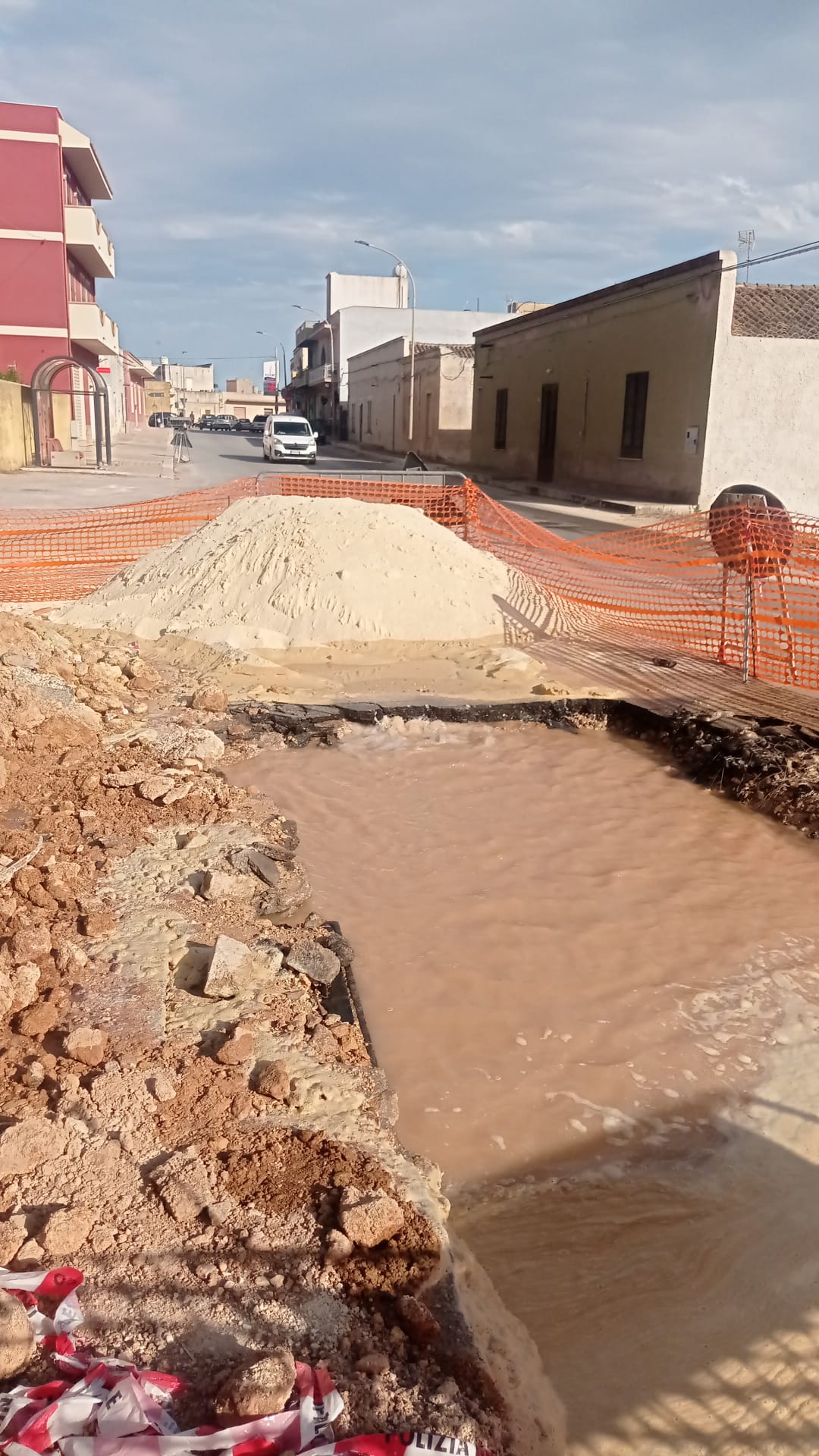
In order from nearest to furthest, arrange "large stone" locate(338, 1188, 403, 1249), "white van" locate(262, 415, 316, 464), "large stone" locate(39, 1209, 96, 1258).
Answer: "large stone" locate(39, 1209, 96, 1258) < "large stone" locate(338, 1188, 403, 1249) < "white van" locate(262, 415, 316, 464)

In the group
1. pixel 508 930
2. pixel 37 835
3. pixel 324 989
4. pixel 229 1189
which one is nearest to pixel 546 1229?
pixel 229 1189

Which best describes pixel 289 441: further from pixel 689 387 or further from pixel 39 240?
pixel 689 387

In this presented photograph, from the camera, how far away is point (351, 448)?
46.8 m

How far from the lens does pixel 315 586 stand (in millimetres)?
9641

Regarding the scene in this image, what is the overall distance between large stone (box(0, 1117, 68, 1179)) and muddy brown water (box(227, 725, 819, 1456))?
1127mm

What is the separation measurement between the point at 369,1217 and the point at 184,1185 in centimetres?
53

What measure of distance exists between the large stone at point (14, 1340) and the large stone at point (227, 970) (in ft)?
5.21

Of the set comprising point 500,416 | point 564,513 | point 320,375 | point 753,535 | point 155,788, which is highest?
point 320,375

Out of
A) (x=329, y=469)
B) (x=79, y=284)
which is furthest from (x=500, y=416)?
(x=79, y=284)

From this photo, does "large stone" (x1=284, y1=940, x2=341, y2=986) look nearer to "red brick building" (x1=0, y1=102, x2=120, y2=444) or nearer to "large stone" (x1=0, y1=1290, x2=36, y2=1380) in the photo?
"large stone" (x1=0, y1=1290, x2=36, y2=1380)

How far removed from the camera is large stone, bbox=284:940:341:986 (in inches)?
159

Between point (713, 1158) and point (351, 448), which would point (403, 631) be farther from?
point (351, 448)

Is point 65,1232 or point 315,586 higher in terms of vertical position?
point 315,586

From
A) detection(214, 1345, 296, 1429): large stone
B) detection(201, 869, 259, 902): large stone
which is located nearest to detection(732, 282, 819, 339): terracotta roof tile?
detection(201, 869, 259, 902): large stone
